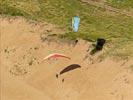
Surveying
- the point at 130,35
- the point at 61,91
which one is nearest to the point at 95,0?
the point at 130,35

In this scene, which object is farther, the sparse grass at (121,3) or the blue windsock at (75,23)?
the sparse grass at (121,3)

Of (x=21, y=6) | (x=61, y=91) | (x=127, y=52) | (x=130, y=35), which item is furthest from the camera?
(x=21, y=6)

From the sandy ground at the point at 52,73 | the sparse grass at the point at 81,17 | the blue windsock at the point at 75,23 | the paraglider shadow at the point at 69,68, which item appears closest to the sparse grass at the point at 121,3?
the sparse grass at the point at 81,17

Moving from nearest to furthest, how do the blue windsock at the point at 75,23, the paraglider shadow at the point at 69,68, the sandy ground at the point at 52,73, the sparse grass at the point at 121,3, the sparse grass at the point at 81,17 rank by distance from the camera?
the sandy ground at the point at 52,73 < the paraglider shadow at the point at 69,68 < the sparse grass at the point at 81,17 < the blue windsock at the point at 75,23 < the sparse grass at the point at 121,3

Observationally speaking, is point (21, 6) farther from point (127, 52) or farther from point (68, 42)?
point (127, 52)

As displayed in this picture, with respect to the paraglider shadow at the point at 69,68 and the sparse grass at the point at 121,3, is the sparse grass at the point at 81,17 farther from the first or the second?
the paraglider shadow at the point at 69,68

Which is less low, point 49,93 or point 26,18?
point 26,18
